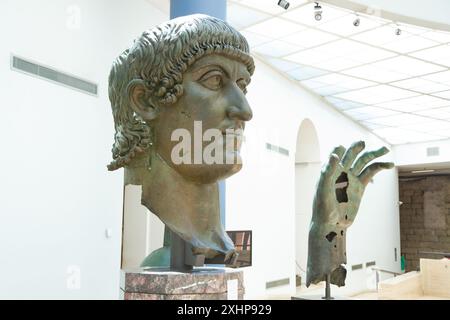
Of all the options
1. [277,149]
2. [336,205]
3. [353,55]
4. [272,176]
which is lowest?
[336,205]

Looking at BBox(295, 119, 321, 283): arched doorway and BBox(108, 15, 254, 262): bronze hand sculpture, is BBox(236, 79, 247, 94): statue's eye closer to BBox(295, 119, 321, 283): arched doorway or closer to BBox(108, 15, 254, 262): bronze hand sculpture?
BBox(108, 15, 254, 262): bronze hand sculpture

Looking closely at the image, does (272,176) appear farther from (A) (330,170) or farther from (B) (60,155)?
(A) (330,170)

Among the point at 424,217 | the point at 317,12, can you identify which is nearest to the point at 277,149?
the point at 317,12

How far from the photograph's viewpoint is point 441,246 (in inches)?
720

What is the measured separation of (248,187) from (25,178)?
155 inches

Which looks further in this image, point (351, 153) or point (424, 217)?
point (424, 217)

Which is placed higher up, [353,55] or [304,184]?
[353,55]

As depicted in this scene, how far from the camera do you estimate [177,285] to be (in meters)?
1.99

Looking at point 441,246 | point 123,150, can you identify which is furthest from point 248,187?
point 441,246

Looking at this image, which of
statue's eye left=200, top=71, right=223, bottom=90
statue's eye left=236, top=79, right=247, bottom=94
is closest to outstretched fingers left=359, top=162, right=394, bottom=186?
statue's eye left=236, top=79, right=247, bottom=94

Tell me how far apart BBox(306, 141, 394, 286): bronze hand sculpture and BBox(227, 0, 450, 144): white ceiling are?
3.17m

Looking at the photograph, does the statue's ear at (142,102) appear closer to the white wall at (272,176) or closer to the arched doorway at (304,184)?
the white wall at (272,176)

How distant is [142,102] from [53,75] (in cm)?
285
